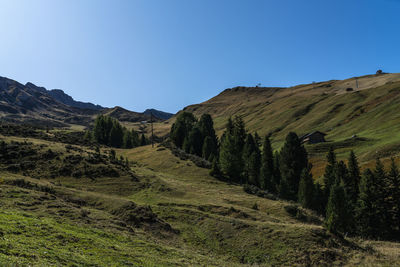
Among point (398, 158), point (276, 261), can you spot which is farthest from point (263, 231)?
point (398, 158)

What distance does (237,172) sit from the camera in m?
76.2

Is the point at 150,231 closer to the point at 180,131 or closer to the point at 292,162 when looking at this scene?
the point at 292,162

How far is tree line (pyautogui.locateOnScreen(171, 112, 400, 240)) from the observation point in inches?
2057

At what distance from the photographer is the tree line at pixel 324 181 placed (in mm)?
52250

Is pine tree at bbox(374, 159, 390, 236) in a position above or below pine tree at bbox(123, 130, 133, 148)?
below

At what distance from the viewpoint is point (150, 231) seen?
30.1m

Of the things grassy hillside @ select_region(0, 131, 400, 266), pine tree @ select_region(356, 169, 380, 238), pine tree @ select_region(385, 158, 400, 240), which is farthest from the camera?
pine tree @ select_region(356, 169, 380, 238)

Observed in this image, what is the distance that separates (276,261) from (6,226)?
2383cm

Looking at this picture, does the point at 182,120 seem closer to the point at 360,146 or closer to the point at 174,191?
the point at 174,191

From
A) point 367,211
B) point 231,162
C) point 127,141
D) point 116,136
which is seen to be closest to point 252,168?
point 231,162

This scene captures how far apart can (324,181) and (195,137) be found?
158ft

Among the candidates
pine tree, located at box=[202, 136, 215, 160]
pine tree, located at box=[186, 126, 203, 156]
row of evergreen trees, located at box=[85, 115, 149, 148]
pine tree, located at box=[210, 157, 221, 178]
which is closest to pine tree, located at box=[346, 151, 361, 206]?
pine tree, located at box=[210, 157, 221, 178]

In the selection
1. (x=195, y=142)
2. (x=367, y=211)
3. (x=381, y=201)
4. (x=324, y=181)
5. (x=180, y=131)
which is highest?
(x=180, y=131)

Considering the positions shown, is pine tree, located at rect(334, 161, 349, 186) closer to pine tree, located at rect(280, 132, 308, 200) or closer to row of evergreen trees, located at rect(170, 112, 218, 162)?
pine tree, located at rect(280, 132, 308, 200)
